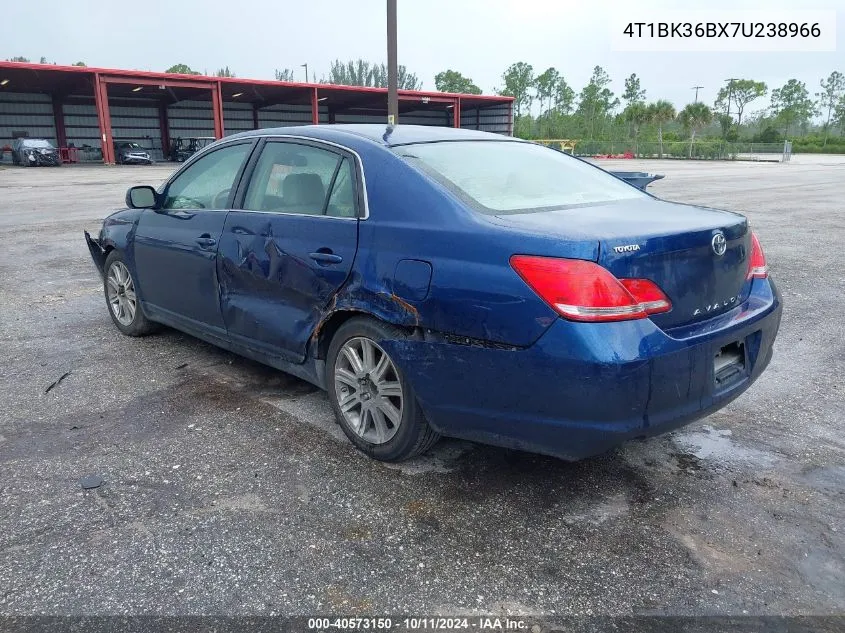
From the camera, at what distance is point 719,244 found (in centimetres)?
287

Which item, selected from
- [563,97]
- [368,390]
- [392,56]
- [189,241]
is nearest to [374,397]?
[368,390]

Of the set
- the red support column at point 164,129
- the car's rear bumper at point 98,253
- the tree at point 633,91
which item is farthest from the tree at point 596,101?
the car's rear bumper at point 98,253

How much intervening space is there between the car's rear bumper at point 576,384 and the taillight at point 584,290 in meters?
0.04

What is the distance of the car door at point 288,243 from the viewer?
3354 mm

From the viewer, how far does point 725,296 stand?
295cm

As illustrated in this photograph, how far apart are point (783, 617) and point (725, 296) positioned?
127 centimetres

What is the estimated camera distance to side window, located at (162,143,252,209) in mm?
4180

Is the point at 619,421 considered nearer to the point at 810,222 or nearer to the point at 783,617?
the point at 783,617

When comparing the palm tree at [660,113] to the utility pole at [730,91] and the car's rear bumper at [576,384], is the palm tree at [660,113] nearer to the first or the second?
the utility pole at [730,91]

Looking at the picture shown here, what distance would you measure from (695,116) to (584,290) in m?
66.9

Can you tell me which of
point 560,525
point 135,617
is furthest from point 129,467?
point 560,525

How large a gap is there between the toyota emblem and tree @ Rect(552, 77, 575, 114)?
94915mm

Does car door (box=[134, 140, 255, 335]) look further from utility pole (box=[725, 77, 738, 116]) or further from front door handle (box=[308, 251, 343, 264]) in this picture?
utility pole (box=[725, 77, 738, 116])

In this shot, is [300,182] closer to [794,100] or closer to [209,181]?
[209,181]
